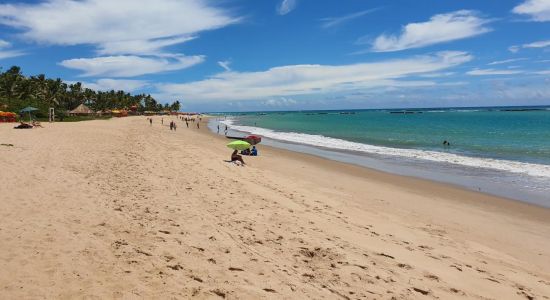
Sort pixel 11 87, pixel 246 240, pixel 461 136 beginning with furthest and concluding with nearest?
pixel 11 87 < pixel 461 136 < pixel 246 240

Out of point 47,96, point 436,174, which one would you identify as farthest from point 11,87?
point 436,174

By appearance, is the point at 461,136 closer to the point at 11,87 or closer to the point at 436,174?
the point at 436,174

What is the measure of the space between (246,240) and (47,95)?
8692 centimetres

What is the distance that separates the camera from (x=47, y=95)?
7869 cm

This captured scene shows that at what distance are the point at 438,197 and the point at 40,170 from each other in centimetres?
1405

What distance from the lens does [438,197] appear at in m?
13.9

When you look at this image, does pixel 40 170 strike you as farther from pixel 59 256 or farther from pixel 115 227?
pixel 59 256

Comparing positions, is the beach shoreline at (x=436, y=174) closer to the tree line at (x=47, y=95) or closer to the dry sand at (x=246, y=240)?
the dry sand at (x=246, y=240)

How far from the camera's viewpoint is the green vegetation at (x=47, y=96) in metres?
59.3

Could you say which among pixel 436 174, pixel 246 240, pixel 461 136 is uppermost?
pixel 461 136

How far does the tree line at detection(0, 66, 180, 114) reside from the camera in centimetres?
6006

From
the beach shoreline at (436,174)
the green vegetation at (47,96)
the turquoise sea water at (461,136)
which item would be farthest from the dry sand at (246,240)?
the green vegetation at (47,96)

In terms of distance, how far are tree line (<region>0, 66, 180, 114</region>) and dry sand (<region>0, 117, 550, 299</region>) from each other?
51.6 m

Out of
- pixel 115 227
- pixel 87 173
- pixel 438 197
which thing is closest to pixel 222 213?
pixel 115 227
